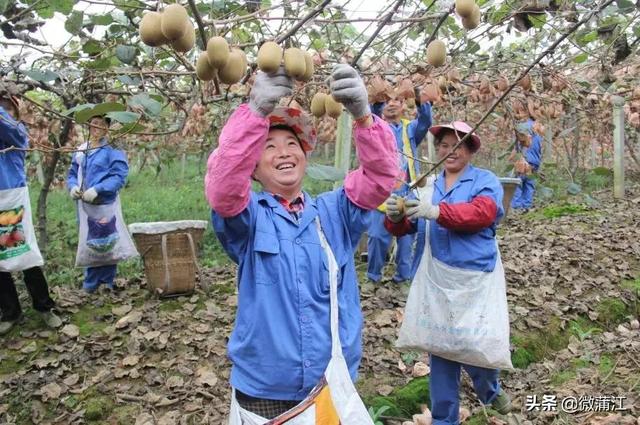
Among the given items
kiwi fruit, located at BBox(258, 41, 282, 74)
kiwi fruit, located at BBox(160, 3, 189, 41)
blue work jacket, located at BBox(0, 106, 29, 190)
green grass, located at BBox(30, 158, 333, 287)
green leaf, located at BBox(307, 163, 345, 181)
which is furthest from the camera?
green grass, located at BBox(30, 158, 333, 287)

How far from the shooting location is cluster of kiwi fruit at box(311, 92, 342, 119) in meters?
1.54

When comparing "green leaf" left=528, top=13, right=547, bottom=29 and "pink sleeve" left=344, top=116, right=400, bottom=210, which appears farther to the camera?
"green leaf" left=528, top=13, right=547, bottom=29

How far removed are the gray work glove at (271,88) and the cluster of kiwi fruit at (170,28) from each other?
0.74 ft

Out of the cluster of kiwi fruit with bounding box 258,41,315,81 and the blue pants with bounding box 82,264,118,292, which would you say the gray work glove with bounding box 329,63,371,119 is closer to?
the cluster of kiwi fruit with bounding box 258,41,315,81

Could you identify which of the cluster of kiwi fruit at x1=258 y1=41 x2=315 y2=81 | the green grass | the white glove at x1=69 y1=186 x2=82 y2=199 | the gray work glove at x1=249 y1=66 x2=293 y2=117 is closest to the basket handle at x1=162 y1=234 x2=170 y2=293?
the white glove at x1=69 y1=186 x2=82 y2=199

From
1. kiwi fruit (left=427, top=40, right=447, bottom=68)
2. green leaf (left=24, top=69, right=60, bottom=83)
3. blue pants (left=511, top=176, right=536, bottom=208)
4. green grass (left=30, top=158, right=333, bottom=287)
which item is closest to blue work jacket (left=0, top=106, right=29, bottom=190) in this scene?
green leaf (left=24, top=69, right=60, bottom=83)

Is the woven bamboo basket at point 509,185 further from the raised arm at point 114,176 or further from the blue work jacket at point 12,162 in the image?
the blue work jacket at point 12,162

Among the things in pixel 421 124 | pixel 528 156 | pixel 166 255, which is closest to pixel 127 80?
pixel 421 124

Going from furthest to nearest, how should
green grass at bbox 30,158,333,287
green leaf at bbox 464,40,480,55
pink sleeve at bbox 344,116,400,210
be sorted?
1. green grass at bbox 30,158,333,287
2. green leaf at bbox 464,40,480,55
3. pink sleeve at bbox 344,116,400,210

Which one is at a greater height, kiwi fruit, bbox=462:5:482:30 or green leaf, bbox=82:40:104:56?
green leaf, bbox=82:40:104:56

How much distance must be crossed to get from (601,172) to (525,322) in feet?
5.93

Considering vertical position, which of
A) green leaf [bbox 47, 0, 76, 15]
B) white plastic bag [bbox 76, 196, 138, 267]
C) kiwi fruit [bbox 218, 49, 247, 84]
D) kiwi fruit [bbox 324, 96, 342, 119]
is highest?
green leaf [bbox 47, 0, 76, 15]

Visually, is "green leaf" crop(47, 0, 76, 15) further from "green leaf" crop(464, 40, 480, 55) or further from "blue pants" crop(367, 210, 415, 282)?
"blue pants" crop(367, 210, 415, 282)

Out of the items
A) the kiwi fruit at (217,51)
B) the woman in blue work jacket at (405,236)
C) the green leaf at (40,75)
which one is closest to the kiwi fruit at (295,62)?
the kiwi fruit at (217,51)
